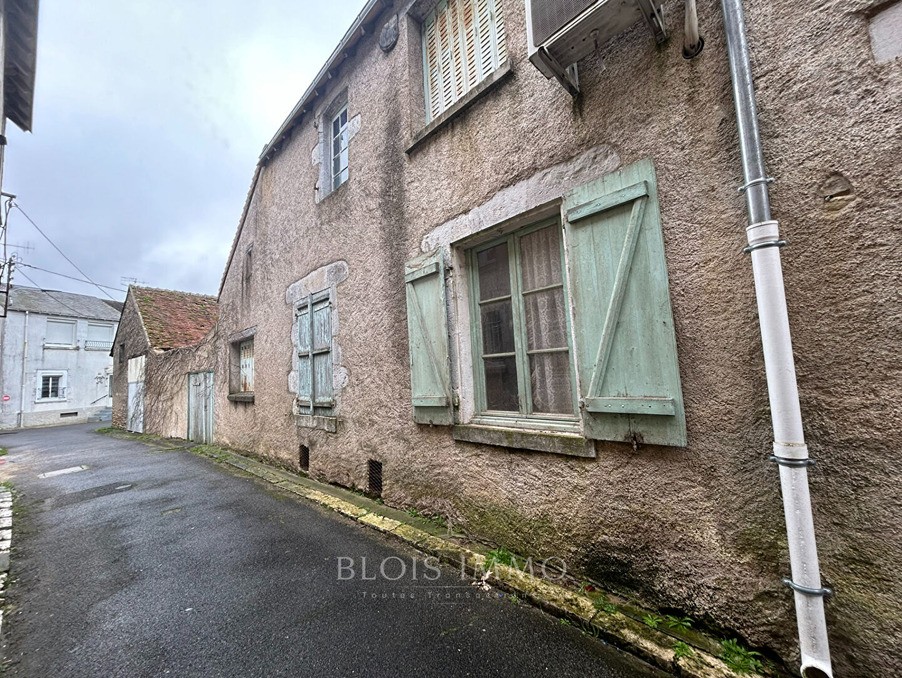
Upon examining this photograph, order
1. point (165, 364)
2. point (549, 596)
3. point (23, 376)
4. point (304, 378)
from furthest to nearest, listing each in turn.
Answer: point (23, 376), point (165, 364), point (304, 378), point (549, 596)

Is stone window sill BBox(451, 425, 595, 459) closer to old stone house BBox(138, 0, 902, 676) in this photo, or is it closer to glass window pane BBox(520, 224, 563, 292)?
old stone house BBox(138, 0, 902, 676)

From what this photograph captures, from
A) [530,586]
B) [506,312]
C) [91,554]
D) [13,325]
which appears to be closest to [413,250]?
[506,312]

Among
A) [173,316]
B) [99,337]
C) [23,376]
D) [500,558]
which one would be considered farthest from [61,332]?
[500,558]

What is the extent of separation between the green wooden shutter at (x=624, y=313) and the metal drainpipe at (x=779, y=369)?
434 mm

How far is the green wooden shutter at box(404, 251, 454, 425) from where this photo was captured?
133 inches

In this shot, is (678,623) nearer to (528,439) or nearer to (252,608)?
(528,439)

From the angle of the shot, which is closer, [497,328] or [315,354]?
[497,328]

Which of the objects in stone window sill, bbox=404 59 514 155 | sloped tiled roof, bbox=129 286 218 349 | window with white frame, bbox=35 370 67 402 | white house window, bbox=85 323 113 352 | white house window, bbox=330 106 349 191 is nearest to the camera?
stone window sill, bbox=404 59 514 155

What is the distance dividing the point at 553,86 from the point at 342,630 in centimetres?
386

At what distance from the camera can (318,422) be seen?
5199 mm

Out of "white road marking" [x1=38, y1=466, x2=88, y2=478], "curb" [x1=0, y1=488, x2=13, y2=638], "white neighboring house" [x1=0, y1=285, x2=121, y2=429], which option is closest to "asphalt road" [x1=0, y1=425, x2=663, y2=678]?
"curb" [x1=0, y1=488, x2=13, y2=638]

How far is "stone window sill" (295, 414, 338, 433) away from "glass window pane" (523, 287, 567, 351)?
306 centimetres

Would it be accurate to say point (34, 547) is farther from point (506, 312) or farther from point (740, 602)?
point (740, 602)

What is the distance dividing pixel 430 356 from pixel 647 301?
1.87 meters
